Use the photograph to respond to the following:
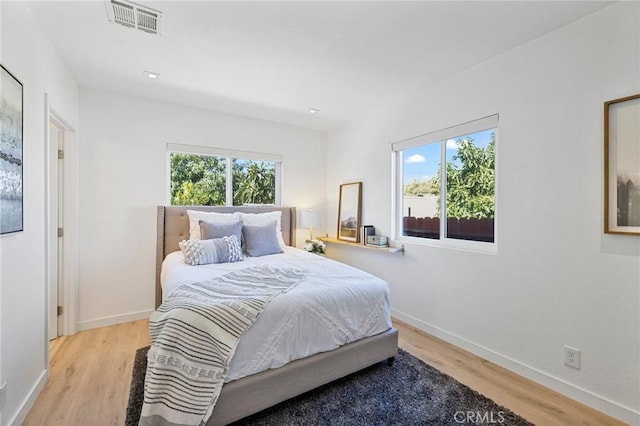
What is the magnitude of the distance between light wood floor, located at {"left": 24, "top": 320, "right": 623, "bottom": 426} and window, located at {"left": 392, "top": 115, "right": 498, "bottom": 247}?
104 cm

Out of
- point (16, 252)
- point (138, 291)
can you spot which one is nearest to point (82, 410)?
point (16, 252)

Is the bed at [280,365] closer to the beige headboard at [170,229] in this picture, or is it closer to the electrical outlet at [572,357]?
the beige headboard at [170,229]

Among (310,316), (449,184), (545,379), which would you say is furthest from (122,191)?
(545,379)

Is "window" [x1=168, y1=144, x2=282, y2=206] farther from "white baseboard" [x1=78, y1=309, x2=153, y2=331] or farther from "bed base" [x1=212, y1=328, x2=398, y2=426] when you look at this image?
"bed base" [x1=212, y1=328, x2=398, y2=426]

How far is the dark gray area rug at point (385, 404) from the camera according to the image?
1675 mm

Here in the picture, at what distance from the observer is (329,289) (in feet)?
6.46

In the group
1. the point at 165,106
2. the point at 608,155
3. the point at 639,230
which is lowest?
the point at 639,230

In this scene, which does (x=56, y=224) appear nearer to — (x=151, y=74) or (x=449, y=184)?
(x=151, y=74)

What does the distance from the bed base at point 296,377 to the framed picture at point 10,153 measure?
146cm

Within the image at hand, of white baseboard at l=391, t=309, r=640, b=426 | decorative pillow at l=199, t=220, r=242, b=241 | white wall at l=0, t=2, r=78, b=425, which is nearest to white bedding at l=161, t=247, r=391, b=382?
decorative pillow at l=199, t=220, r=242, b=241

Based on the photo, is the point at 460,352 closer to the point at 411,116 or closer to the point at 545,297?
the point at 545,297

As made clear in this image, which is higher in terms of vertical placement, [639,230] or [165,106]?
[165,106]

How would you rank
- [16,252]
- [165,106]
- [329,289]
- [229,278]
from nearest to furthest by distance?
[16,252] < [329,289] < [229,278] < [165,106]

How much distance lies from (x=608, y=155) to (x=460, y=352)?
6.04 feet
